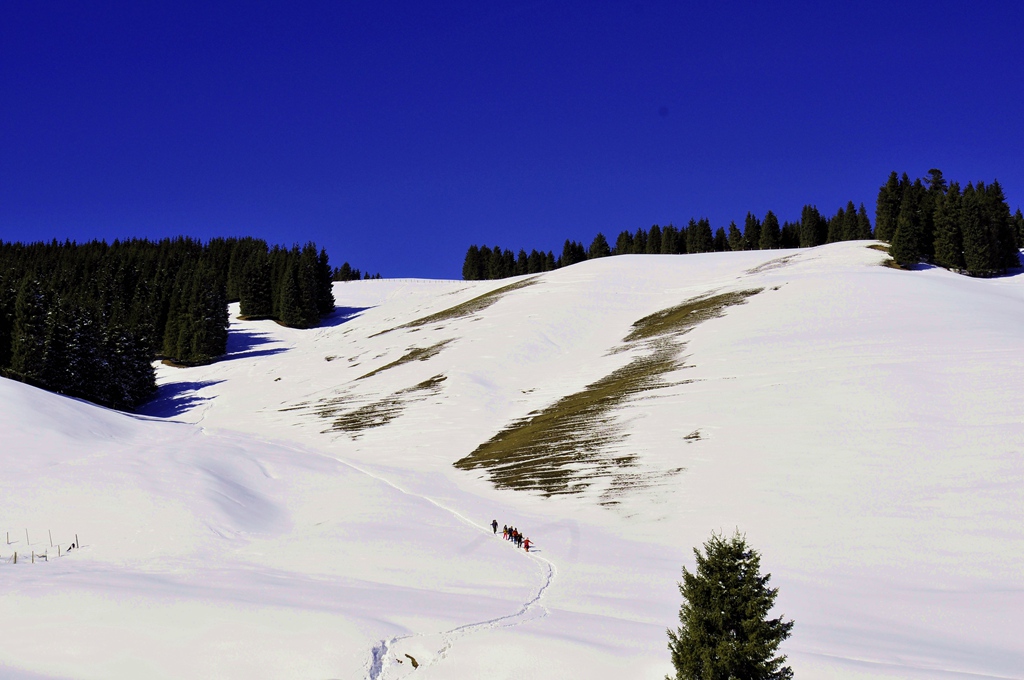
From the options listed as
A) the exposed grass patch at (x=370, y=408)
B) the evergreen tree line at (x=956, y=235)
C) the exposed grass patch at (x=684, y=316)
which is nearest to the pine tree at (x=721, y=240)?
the evergreen tree line at (x=956, y=235)

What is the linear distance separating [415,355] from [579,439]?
118 feet

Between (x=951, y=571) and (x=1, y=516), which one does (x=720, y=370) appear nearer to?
(x=951, y=571)

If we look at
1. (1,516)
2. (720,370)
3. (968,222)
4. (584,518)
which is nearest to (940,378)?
(720,370)

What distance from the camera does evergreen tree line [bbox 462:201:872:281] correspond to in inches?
5369

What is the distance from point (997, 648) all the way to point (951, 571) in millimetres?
6043

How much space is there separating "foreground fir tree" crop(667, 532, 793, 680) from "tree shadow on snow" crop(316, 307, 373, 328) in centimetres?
11081

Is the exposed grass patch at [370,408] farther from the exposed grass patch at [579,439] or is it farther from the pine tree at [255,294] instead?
the pine tree at [255,294]

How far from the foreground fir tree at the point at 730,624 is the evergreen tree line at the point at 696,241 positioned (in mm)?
135076

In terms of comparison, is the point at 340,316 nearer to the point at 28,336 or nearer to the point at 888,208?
the point at 28,336

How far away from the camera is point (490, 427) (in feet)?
174

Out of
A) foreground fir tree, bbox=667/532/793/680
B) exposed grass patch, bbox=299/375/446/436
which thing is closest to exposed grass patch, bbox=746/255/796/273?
exposed grass patch, bbox=299/375/446/436

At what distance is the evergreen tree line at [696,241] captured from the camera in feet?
447

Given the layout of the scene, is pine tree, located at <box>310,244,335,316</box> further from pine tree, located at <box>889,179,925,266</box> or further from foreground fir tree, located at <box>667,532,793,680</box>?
foreground fir tree, located at <box>667,532,793,680</box>

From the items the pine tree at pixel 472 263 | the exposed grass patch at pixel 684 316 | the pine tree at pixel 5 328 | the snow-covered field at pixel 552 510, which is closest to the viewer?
the snow-covered field at pixel 552 510
